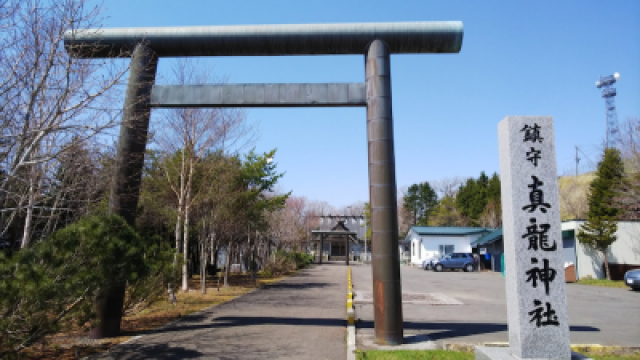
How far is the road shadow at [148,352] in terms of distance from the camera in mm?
6703

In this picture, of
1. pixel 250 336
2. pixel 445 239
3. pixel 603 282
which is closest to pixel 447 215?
pixel 445 239

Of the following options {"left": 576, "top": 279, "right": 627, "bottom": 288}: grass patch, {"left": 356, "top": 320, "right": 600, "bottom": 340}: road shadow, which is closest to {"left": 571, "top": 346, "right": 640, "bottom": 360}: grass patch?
{"left": 356, "top": 320, "right": 600, "bottom": 340}: road shadow

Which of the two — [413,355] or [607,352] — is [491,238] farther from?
[413,355]

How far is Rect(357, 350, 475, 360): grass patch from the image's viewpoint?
6.60 meters

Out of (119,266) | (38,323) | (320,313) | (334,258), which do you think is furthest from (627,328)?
(334,258)

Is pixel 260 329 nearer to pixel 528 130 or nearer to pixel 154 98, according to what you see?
pixel 154 98

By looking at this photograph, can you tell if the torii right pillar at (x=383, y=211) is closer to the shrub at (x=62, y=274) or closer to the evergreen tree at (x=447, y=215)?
the shrub at (x=62, y=274)

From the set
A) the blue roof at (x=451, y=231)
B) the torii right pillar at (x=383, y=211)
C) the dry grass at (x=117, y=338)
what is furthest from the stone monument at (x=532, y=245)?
the blue roof at (x=451, y=231)

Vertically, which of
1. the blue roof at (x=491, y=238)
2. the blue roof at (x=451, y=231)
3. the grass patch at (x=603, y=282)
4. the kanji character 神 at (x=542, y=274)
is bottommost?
the grass patch at (x=603, y=282)

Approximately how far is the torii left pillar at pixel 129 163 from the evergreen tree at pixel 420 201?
60.9 m

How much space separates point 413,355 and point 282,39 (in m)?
6.52

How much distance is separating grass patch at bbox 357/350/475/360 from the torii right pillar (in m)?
0.53

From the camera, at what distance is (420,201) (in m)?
67.2

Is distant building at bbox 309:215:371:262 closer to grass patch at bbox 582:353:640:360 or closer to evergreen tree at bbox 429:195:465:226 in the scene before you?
evergreen tree at bbox 429:195:465:226
